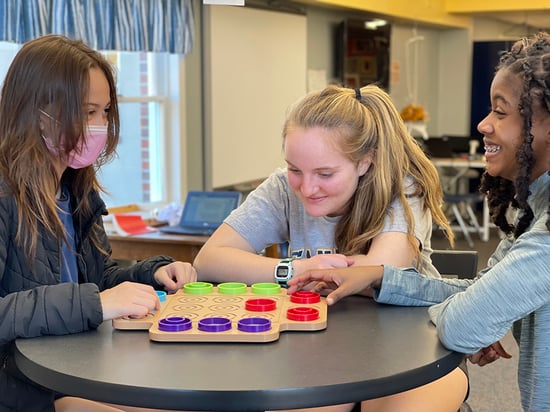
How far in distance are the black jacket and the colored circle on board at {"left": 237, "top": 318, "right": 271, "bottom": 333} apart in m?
0.26

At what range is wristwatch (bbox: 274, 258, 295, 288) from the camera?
1.76 metres

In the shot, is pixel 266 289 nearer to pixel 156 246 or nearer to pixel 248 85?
pixel 156 246

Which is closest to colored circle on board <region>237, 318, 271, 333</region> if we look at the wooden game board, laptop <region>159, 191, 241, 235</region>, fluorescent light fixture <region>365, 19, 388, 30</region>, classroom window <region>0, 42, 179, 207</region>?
the wooden game board

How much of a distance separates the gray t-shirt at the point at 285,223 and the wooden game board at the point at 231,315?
33 centimetres

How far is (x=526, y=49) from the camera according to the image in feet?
5.27

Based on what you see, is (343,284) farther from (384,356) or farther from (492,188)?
(492,188)

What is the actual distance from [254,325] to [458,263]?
3.55 feet

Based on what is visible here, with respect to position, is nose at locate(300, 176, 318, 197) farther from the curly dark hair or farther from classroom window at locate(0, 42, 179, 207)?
classroom window at locate(0, 42, 179, 207)

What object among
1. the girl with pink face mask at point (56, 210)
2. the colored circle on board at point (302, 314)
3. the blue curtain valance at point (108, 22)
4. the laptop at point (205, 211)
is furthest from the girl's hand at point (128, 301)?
the blue curtain valance at point (108, 22)

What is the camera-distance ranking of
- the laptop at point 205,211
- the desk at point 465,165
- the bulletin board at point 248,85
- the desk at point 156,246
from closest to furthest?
the desk at point 156,246 < the laptop at point 205,211 < the bulletin board at point 248,85 < the desk at point 465,165

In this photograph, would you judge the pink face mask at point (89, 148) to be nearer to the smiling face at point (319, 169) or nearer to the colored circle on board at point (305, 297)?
the smiling face at point (319, 169)

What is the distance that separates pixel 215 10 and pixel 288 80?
124cm

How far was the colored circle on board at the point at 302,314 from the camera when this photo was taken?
1439 millimetres

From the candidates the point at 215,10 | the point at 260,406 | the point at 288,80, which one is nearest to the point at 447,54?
the point at 288,80
